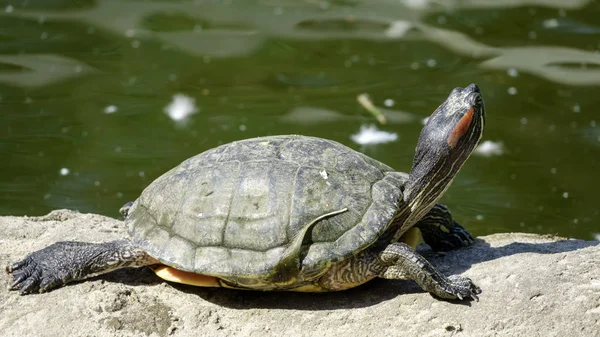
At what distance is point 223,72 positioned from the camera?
984 centimetres

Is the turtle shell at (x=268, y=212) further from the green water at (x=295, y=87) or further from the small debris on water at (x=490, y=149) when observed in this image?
the small debris on water at (x=490, y=149)

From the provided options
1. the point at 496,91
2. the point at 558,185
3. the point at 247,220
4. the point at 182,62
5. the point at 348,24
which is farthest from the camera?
the point at 348,24

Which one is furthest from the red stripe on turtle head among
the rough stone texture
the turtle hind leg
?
the rough stone texture

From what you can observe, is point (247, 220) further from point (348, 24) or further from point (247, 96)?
point (348, 24)

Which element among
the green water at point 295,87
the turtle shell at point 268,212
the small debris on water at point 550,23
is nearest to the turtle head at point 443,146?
the turtle shell at point 268,212

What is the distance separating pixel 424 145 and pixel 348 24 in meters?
6.40

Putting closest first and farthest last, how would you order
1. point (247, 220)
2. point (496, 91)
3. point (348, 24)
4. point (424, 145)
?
point (247, 220), point (424, 145), point (496, 91), point (348, 24)

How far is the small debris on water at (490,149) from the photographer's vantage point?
26.4ft

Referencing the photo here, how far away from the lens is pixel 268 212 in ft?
14.6

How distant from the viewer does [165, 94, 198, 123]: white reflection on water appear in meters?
8.75

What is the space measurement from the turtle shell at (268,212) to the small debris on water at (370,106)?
3.89 meters

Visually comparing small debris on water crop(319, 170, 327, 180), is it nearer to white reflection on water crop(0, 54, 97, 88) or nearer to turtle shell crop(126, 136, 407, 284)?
turtle shell crop(126, 136, 407, 284)

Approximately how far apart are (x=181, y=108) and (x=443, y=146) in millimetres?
4807

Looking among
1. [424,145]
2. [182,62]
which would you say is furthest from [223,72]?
[424,145]
